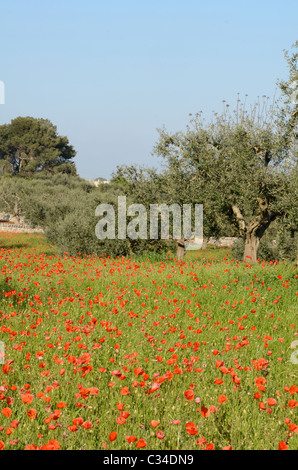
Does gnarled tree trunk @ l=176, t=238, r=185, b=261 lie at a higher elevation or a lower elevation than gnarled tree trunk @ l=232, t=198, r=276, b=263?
lower

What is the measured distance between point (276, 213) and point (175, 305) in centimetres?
1238

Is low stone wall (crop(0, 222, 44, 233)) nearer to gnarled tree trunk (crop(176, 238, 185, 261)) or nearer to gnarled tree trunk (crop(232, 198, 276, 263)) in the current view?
gnarled tree trunk (crop(176, 238, 185, 261))

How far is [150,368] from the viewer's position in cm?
483

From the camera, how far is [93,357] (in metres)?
5.17

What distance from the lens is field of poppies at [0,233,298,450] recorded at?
350cm

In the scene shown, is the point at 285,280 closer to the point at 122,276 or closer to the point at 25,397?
the point at 122,276

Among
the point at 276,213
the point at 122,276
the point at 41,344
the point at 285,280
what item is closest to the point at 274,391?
the point at 41,344

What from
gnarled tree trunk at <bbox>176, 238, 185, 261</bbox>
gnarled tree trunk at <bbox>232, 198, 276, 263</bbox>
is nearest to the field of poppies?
gnarled tree trunk at <bbox>232, 198, 276, 263</bbox>

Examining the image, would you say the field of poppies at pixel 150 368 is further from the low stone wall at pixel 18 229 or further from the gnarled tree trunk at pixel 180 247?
the low stone wall at pixel 18 229

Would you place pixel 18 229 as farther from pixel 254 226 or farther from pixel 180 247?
pixel 254 226

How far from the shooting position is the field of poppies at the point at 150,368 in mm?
3496

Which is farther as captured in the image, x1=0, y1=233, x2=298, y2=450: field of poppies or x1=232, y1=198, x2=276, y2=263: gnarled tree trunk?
x1=232, y1=198, x2=276, y2=263: gnarled tree trunk
